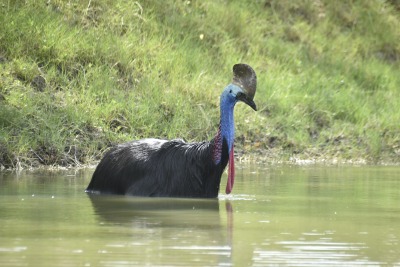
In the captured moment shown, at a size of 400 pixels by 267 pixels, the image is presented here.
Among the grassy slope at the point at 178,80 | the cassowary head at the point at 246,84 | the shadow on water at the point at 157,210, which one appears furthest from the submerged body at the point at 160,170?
the grassy slope at the point at 178,80

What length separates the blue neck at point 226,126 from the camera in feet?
32.2

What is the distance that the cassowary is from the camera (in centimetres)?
984

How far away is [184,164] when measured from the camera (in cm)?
995

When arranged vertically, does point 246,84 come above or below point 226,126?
above

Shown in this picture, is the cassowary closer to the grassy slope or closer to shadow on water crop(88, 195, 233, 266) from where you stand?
shadow on water crop(88, 195, 233, 266)

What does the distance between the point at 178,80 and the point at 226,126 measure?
18.2 feet

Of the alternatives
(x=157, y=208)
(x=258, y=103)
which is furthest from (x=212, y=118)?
(x=157, y=208)

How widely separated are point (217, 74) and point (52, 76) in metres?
3.02

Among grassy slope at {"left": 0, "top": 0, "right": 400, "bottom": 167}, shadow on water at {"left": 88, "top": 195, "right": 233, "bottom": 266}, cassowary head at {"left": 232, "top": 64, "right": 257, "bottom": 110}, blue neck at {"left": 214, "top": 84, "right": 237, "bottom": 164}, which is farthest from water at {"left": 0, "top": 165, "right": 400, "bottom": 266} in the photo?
grassy slope at {"left": 0, "top": 0, "right": 400, "bottom": 167}

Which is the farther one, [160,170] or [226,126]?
[160,170]

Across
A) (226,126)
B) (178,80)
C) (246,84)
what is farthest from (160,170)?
(178,80)

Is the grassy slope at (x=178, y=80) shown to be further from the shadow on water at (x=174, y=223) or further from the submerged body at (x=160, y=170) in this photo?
the shadow on water at (x=174, y=223)

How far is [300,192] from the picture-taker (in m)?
10.4

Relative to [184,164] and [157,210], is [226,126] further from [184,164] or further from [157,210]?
[157,210]
